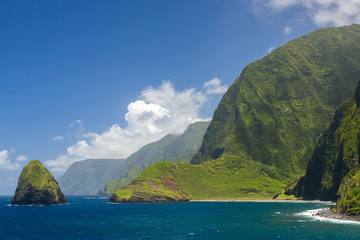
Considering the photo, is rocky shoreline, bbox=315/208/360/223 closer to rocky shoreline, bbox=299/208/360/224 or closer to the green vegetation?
rocky shoreline, bbox=299/208/360/224

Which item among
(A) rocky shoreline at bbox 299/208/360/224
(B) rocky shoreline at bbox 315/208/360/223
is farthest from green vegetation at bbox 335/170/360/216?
(A) rocky shoreline at bbox 299/208/360/224

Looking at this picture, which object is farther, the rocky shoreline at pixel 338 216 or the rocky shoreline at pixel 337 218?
the rocky shoreline at pixel 338 216

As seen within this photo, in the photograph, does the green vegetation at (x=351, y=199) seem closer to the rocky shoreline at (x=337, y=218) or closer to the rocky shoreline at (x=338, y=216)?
the rocky shoreline at (x=338, y=216)

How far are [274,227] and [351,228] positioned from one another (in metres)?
24.3

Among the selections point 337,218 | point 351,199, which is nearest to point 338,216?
point 337,218

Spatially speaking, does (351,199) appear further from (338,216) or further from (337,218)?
(337,218)

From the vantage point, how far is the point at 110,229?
537 ft

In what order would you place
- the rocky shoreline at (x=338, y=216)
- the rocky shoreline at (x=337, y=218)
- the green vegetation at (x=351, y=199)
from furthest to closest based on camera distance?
the green vegetation at (x=351, y=199) < the rocky shoreline at (x=338, y=216) < the rocky shoreline at (x=337, y=218)

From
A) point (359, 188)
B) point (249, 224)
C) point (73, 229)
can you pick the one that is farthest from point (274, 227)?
point (73, 229)

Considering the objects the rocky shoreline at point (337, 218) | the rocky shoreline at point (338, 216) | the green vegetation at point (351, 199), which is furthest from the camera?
the green vegetation at point (351, 199)

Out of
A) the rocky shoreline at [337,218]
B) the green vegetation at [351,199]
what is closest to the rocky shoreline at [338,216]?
the rocky shoreline at [337,218]

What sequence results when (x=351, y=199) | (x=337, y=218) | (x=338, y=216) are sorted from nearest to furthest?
1. (x=337, y=218)
2. (x=338, y=216)
3. (x=351, y=199)

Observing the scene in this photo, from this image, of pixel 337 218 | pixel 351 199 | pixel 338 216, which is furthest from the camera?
pixel 351 199

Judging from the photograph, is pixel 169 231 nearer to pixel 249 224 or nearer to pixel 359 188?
pixel 249 224
